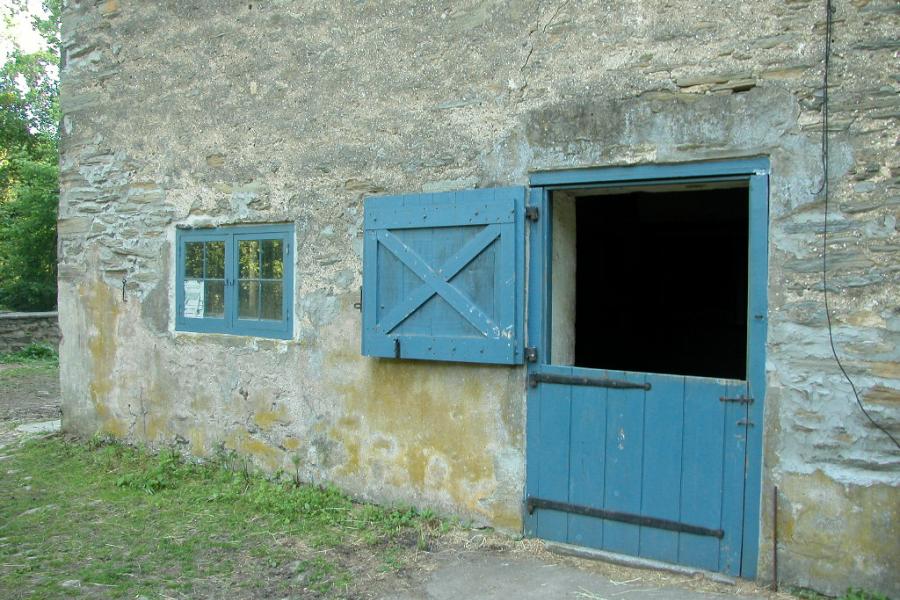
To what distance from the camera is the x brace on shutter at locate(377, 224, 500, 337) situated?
4.52 meters

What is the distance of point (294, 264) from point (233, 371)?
1059 millimetres

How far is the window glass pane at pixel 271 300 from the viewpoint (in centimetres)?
571

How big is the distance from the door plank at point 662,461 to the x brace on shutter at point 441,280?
0.98 metres

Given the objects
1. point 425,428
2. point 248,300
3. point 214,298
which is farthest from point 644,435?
point 214,298

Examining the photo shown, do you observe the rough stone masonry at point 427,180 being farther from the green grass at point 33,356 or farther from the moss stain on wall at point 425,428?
the green grass at point 33,356

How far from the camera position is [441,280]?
467 cm

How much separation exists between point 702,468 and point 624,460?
0.42 m

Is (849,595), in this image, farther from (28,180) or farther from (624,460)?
(28,180)

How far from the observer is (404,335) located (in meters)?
4.82

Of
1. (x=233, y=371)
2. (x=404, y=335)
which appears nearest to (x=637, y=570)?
(x=404, y=335)

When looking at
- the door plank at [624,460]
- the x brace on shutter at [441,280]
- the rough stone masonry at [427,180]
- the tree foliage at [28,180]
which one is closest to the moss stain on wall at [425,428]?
the rough stone masonry at [427,180]

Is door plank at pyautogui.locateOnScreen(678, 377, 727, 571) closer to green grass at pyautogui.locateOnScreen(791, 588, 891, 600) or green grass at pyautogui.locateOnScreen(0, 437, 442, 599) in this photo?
green grass at pyautogui.locateOnScreen(791, 588, 891, 600)

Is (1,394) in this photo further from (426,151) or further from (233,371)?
(426,151)

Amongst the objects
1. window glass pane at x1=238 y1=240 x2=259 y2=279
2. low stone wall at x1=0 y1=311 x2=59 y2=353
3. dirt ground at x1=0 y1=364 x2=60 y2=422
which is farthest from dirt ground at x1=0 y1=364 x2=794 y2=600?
low stone wall at x1=0 y1=311 x2=59 y2=353
